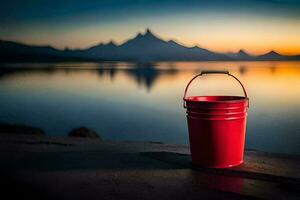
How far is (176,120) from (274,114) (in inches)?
223

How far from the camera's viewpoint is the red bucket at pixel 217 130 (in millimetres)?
4309

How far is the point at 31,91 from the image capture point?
105 feet

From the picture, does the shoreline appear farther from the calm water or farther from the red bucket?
the calm water

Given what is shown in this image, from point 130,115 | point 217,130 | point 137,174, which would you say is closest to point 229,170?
point 217,130

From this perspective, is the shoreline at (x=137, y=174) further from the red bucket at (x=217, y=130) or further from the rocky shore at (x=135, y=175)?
the red bucket at (x=217, y=130)

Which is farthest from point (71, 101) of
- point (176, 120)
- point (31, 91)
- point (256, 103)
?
point (256, 103)

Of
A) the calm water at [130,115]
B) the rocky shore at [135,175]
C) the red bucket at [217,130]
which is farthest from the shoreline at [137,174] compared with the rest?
the calm water at [130,115]

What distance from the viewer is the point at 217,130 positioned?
432 centimetres

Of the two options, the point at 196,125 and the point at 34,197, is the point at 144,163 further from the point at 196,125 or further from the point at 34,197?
the point at 34,197

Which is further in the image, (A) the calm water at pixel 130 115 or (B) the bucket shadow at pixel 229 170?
(A) the calm water at pixel 130 115

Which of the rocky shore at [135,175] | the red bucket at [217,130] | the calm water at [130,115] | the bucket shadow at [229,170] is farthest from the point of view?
the calm water at [130,115]

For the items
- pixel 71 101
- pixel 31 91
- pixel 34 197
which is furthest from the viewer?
pixel 31 91

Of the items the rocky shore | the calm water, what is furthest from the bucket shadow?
the calm water

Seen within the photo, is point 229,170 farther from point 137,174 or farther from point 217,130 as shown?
point 137,174
